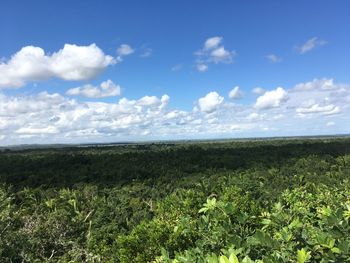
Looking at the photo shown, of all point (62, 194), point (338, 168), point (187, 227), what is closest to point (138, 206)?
point (62, 194)

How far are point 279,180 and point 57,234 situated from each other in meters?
29.6

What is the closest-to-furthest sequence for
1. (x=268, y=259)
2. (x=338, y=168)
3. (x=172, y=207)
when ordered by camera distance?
(x=268, y=259) → (x=172, y=207) → (x=338, y=168)

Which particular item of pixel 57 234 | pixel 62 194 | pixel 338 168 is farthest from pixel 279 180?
pixel 57 234

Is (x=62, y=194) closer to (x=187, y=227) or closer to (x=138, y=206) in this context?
(x=138, y=206)

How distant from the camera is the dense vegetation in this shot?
14.6ft

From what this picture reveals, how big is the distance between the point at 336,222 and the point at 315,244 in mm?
337

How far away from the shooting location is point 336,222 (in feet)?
14.3

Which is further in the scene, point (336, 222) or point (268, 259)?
point (336, 222)

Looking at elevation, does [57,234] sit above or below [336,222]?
below

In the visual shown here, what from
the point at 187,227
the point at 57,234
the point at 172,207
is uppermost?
the point at 187,227

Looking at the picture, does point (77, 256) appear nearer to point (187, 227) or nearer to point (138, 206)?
point (138, 206)

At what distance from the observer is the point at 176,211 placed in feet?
50.3

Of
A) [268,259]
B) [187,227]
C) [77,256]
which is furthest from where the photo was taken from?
[77,256]

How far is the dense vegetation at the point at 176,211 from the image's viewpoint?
4.45 meters
